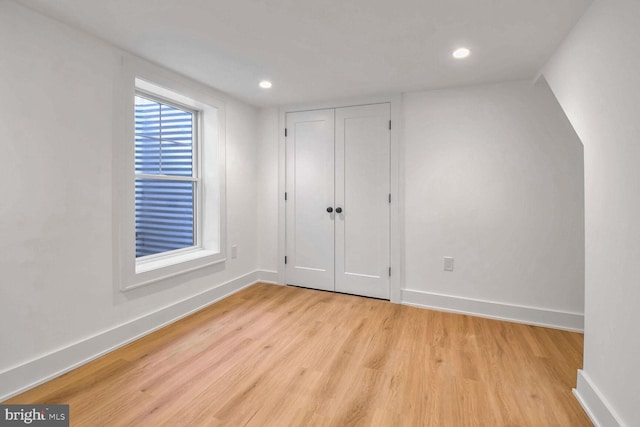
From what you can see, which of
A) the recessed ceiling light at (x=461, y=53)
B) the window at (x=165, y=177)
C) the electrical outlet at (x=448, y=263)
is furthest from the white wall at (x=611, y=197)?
the window at (x=165, y=177)

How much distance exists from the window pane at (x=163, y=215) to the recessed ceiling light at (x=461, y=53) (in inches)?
108

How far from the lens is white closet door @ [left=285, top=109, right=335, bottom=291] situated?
3.59 m

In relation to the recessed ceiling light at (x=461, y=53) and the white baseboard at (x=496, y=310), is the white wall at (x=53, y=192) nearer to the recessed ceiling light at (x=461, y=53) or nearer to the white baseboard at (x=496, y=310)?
the recessed ceiling light at (x=461, y=53)

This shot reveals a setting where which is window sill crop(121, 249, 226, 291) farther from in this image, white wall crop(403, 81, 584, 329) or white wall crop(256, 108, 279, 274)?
white wall crop(403, 81, 584, 329)

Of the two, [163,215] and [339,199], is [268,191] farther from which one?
[163,215]

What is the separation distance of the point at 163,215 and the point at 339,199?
6.15 feet

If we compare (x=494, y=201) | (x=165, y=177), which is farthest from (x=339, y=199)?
(x=165, y=177)

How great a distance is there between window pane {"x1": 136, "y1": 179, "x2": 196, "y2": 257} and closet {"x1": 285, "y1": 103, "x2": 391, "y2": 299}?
3.76 ft

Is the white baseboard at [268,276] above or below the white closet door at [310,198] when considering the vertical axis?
below

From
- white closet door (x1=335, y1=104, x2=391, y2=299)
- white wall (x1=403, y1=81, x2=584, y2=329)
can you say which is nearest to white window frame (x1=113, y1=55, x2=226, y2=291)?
white closet door (x1=335, y1=104, x2=391, y2=299)

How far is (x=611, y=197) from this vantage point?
1465 mm

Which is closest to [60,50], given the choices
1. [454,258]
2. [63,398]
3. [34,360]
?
[34,360]

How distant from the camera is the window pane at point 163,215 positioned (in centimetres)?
288

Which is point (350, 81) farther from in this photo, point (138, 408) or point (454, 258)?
point (138, 408)
